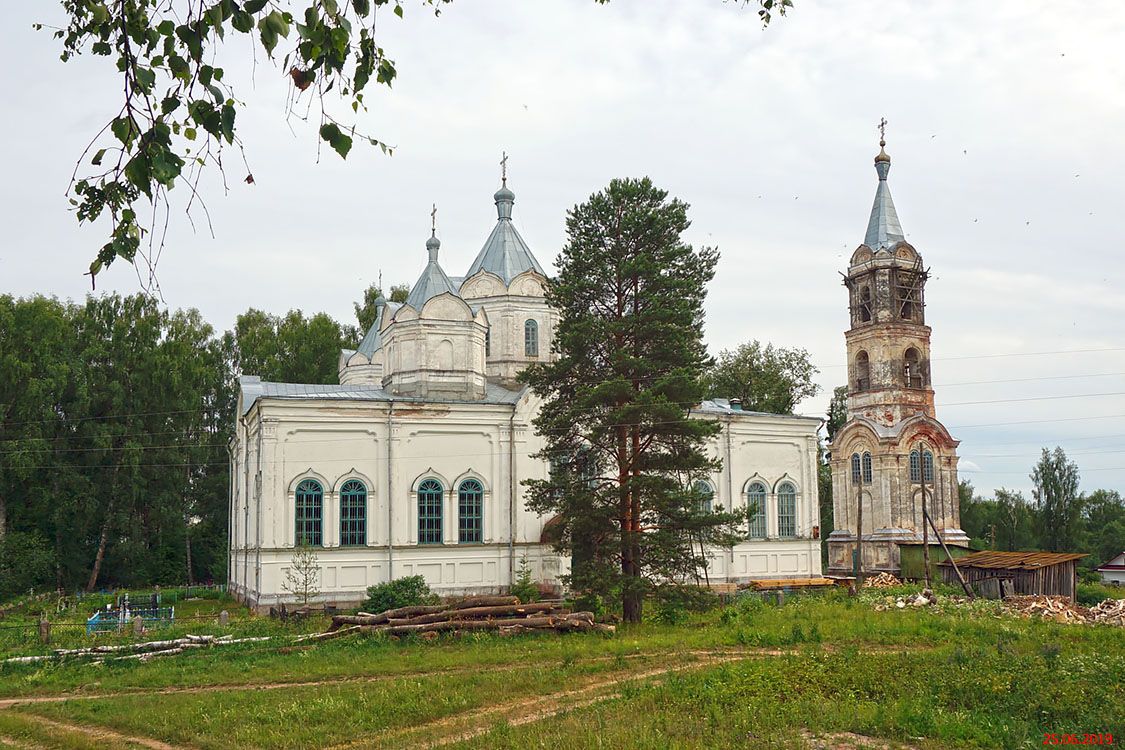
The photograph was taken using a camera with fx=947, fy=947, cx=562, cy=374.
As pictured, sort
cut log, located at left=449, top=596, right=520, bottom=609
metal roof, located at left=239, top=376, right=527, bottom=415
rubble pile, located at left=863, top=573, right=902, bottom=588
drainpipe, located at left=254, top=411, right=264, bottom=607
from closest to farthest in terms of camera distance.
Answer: cut log, located at left=449, top=596, right=520, bottom=609 → drainpipe, located at left=254, top=411, right=264, bottom=607 → metal roof, located at left=239, top=376, right=527, bottom=415 → rubble pile, located at left=863, top=573, right=902, bottom=588

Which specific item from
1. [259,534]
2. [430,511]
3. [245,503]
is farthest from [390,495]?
[245,503]

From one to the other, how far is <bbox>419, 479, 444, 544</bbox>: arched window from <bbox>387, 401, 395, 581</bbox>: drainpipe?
2.97 feet

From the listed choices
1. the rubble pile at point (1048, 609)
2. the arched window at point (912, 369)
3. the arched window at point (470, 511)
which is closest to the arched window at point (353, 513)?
the arched window at point (470, 511)

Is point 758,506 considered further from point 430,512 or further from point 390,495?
point 390,495

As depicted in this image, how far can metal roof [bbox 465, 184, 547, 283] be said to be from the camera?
114ft

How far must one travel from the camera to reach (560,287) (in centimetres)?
2152

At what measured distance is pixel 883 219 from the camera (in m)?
47.4

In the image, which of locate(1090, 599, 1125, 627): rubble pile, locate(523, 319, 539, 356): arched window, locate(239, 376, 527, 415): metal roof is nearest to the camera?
locate(1090, 599, 1125, 627): rubble pile

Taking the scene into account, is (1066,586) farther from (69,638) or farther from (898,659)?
(69,638)

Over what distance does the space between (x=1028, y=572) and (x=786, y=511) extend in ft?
26.3

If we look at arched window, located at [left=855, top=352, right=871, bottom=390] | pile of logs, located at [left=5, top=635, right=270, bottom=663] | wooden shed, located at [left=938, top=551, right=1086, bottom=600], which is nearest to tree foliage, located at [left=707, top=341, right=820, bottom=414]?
arched window, located at [left=855, top=352, right=871, bottom=390]

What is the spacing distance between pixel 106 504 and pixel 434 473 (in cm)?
2028

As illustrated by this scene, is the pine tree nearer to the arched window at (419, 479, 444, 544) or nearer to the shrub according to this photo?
the shrub

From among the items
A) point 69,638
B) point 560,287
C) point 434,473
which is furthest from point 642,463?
point 69,638
